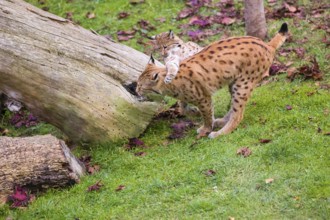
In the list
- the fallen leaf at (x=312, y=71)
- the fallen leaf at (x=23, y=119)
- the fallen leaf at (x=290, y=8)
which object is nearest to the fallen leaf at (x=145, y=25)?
the fallen leaf at (x=290, y=8)

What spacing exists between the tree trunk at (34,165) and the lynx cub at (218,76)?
1.72m

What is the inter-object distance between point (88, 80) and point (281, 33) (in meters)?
2.99

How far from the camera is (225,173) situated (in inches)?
298

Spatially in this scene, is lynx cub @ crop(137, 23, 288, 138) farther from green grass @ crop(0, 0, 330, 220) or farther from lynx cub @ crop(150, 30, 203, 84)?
lynx cub @ crop(150, 30, 203, 84)

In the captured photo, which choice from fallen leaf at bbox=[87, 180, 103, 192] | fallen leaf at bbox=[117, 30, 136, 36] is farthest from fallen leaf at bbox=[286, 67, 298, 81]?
fallen leaf at bbox=[117, 30, 136, 36]

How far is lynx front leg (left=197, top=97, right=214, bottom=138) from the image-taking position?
8.90 meters

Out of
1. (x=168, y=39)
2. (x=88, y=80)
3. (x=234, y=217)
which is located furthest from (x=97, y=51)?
(x=234, y=217)

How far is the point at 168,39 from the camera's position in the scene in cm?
1034

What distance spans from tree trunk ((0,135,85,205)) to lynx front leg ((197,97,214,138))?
→ 206cm

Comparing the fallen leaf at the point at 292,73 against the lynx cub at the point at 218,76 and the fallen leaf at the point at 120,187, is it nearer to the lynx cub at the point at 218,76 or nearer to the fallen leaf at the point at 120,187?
the lynx cub at the point at 218,76

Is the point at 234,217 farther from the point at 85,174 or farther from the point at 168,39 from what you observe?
the point at 168,39

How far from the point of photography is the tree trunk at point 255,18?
36.7 ft

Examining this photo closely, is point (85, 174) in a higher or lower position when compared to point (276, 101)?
lower

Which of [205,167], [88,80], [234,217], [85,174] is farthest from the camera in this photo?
[88,80]
